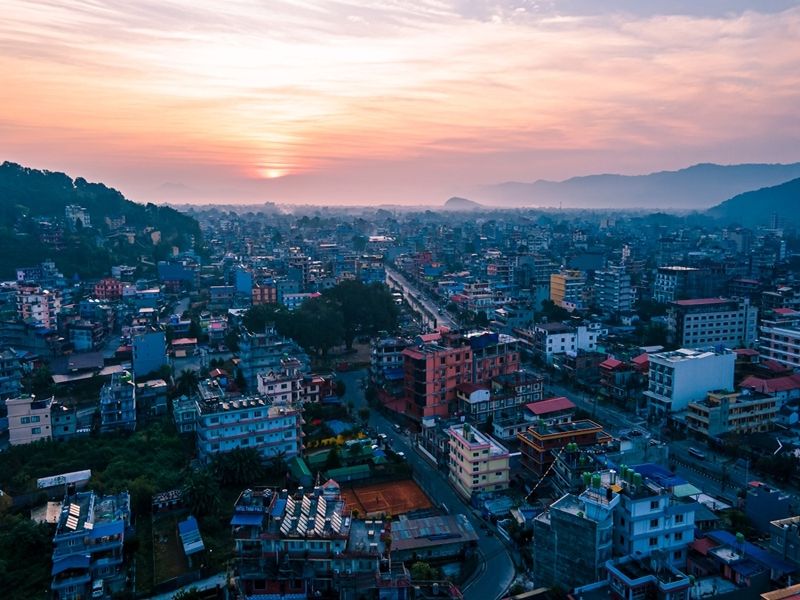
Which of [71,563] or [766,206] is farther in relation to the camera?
[766,206]

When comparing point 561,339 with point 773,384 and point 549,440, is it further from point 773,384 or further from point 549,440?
point 549,440

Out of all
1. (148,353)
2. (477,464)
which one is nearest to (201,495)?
(477,464)

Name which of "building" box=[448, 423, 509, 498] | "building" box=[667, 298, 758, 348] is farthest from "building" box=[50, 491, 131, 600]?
"building" box=[667, 298, 758, 348]

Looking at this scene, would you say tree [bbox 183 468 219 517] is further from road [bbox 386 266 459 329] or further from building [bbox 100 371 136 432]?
road [bbox 386 266 459 329]

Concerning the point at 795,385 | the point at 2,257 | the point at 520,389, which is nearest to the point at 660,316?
the point at 795,385

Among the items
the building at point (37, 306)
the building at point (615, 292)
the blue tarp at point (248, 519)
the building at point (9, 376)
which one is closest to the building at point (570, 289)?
the building at point (615, 292)

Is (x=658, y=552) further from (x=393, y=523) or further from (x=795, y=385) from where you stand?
(x=795, y=385)
